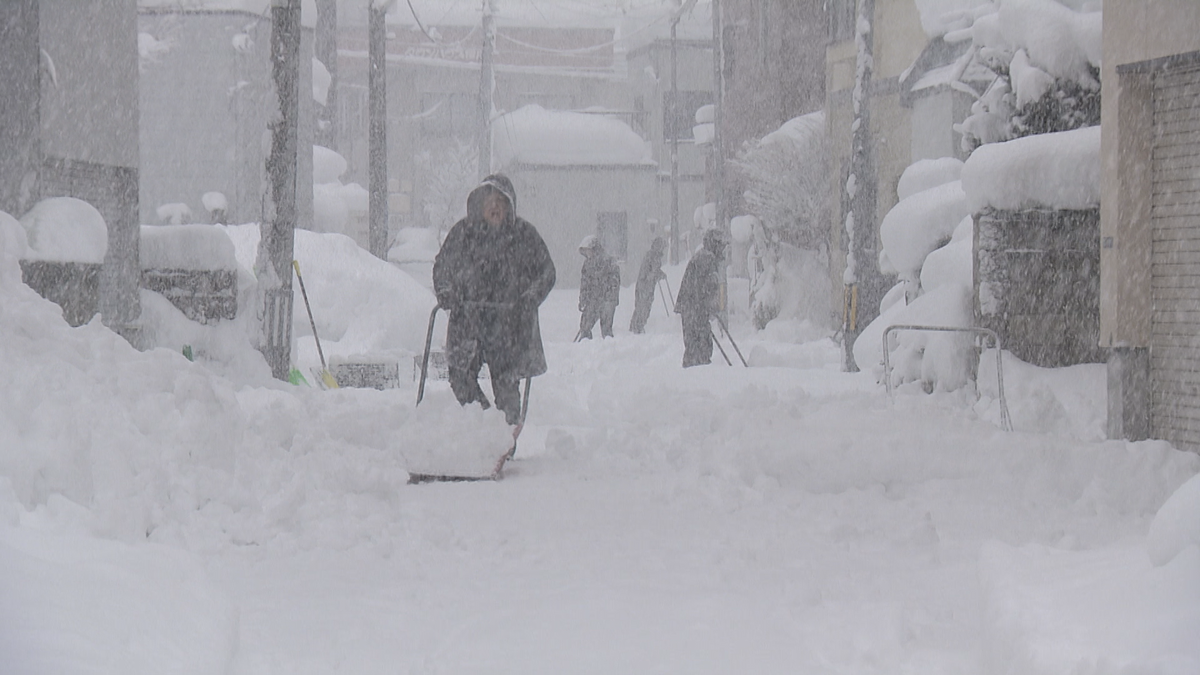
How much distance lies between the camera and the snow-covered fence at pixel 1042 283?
10695 millimetres

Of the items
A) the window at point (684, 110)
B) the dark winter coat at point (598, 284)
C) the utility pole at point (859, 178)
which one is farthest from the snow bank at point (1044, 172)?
the window at point (684, 110)

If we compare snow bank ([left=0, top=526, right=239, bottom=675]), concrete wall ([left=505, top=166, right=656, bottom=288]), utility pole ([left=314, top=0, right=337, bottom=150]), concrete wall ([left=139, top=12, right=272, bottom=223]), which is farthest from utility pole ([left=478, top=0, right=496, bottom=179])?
snow bank ([left=0, top=526, right=239, bottom=675])

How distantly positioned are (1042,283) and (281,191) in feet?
24.5

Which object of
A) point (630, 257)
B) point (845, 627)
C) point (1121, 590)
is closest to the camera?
point (1121, 590)

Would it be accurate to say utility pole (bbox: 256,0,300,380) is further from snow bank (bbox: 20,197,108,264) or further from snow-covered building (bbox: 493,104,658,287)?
snow-covered building (bbox: 493,104,658,287)

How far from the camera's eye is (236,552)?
573cm

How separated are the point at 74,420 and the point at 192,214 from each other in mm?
23751

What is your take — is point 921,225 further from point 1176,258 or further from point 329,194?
point 329,194

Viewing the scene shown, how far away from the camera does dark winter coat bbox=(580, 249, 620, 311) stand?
22016mm

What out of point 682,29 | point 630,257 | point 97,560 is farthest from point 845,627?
point 682,29

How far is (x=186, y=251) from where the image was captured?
44.1 feet

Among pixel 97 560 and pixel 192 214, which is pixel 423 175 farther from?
pixel 97 560

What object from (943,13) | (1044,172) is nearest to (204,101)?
(943,13)

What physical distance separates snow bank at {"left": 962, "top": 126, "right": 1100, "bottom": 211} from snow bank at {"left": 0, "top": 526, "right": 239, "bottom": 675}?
25.1 ft
